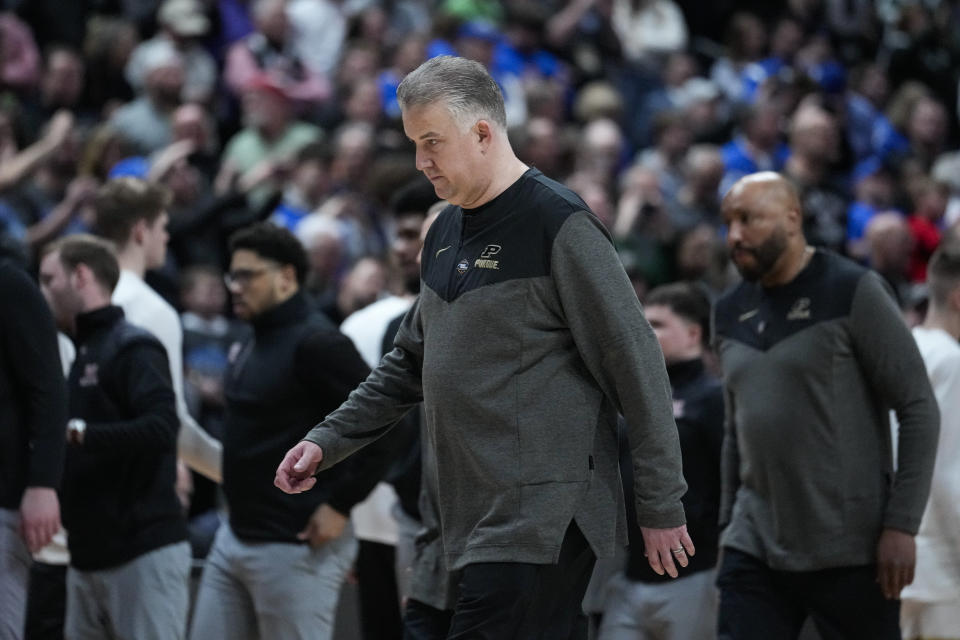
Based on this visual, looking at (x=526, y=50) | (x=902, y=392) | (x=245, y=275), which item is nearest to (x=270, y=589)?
(x=245, y=275)

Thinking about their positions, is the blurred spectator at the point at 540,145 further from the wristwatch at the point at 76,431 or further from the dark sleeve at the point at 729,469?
the wristwatch at the point at 76,431

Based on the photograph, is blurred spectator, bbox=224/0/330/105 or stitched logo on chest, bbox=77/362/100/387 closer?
stitched logo on chest, bbox=77/362/100/387

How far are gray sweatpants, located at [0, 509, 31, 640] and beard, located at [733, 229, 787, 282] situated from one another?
2788 mm

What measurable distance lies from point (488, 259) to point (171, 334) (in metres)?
2.80

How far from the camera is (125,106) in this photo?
481 inches

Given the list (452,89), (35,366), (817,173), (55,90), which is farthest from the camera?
(817,173)

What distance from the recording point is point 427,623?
502cm

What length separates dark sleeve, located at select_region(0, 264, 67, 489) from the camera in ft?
17.2

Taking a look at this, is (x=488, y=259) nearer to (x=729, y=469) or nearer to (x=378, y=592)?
(x=729, y=469)

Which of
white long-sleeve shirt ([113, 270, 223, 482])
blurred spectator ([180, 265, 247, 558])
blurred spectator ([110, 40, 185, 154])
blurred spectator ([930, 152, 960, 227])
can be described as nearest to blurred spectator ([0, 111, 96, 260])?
blurred spectator ([180, 265, 247, 558])

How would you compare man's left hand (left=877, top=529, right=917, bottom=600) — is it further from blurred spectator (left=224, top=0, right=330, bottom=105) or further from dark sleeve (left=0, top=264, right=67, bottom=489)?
blurred spectator (left=224, top=0, right=330, bottom=105)

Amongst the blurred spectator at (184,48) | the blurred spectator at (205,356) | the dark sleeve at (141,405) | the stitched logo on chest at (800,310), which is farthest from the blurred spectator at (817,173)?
the dark sleeve at (141,405)

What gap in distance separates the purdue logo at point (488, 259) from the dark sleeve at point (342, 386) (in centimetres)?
183

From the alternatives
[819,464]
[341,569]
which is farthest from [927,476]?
[341,569]
